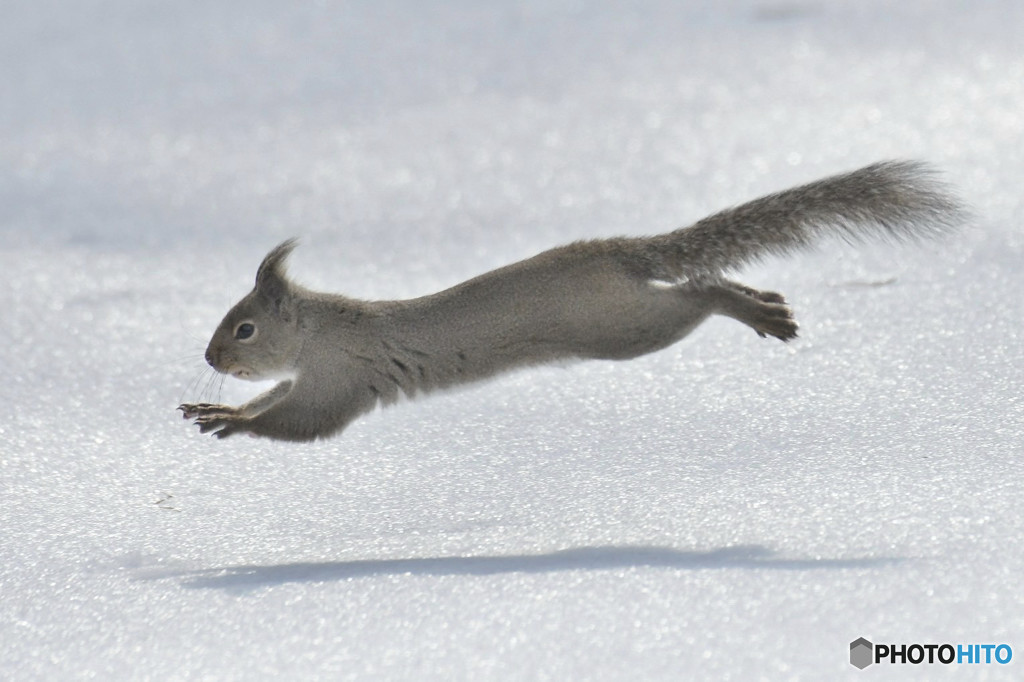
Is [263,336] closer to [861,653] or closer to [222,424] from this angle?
[222,424]

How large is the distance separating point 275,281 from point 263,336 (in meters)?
0.15

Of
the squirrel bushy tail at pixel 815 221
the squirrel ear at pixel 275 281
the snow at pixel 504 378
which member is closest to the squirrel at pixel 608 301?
the squirrel bushy tail at pixel 815 221

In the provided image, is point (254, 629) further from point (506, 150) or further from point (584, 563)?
point (506, 150)

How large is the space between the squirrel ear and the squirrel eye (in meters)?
0.08

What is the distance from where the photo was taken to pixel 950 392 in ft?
10.1

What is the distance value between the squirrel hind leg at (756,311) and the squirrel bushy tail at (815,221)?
0.06 meters

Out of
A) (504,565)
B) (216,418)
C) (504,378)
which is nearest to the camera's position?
(504,565)

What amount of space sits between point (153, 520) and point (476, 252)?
1895 mm

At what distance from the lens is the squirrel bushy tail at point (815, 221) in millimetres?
3098

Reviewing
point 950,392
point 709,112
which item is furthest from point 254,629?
point 709,112

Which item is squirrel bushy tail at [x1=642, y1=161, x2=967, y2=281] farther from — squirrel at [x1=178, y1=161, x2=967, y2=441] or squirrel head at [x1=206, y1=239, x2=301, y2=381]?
squirrel head at [x1=206, y1=239, x2=301, y2=381]
